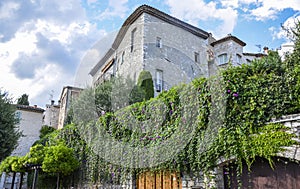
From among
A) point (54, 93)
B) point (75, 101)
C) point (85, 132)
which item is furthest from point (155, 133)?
point (54, 93)

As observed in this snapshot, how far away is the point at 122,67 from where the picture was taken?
17.0 metres

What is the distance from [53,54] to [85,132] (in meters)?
3.15

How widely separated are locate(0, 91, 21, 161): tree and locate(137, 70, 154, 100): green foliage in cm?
618

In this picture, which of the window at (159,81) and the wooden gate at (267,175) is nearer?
the wooden gate at (267,175)

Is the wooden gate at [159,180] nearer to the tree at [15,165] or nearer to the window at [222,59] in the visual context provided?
the tree at [15,165]

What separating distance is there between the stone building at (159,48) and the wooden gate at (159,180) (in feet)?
25.6

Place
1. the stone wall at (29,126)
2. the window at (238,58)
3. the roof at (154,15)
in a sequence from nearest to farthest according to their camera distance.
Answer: the roof at (154,15)
the stone wall at (29,126)
the window at (238,58)

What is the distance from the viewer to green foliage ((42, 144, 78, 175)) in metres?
8.02

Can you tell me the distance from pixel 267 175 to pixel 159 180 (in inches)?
112

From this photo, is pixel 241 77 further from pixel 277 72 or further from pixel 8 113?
pixel 8 113

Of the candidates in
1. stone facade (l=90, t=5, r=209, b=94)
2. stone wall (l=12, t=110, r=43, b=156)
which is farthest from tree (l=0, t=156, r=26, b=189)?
stone wall (l=12, t=110, r=43, b=156)

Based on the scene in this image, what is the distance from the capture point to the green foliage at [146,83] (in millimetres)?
13145

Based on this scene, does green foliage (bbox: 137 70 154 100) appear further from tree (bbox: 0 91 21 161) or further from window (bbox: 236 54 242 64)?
window (bbox: 236 54 242 64)

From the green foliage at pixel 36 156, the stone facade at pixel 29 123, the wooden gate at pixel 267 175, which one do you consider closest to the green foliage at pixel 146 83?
the green foliage at pixel 36 156
